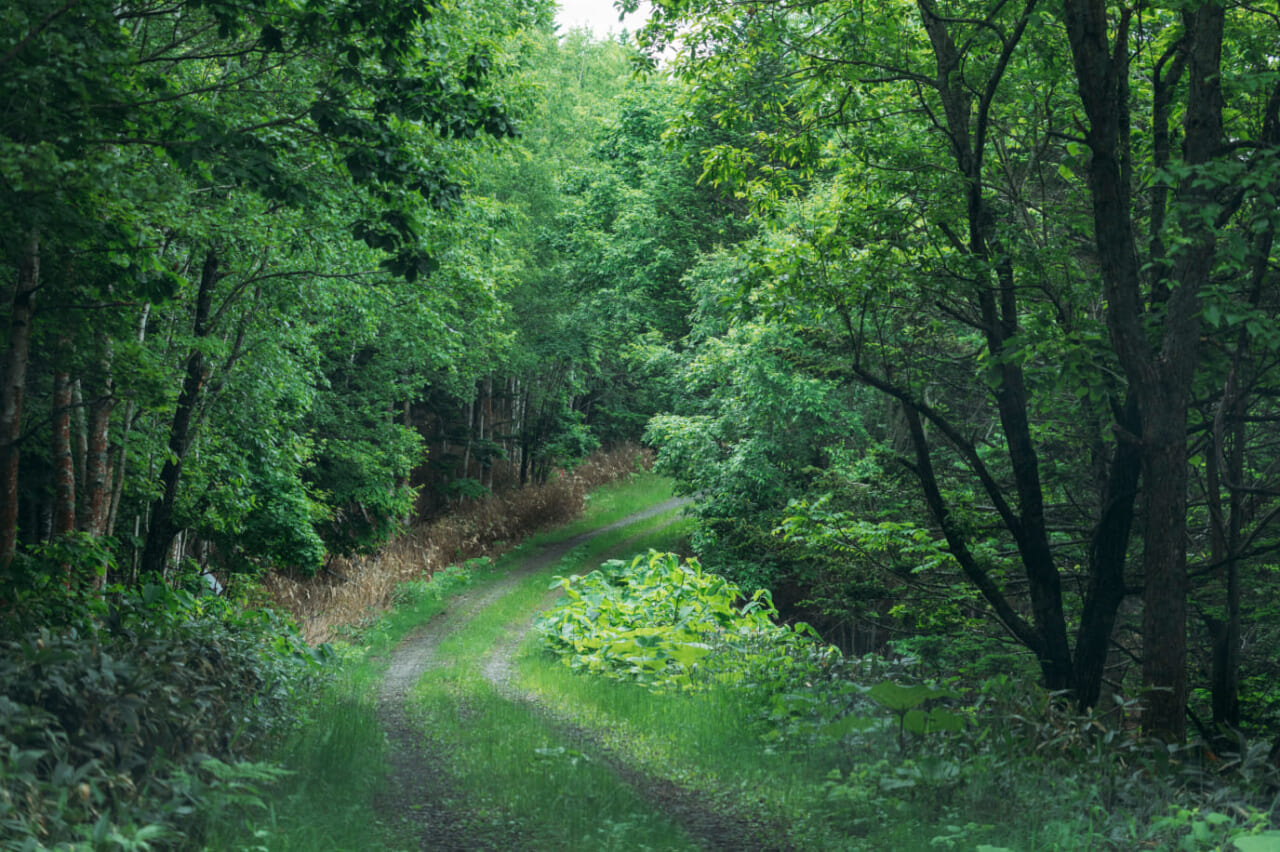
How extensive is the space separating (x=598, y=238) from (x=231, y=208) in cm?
1562

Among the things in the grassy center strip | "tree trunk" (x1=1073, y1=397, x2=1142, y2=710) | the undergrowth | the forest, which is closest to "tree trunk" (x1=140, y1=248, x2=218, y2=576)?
the forest

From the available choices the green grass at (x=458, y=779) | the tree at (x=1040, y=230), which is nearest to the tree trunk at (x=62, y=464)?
the green grass at (x=458, y=779)

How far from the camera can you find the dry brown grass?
16.6 metres

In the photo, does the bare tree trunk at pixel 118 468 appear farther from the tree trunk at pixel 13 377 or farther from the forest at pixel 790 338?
the tree trunk at pixel 13 377

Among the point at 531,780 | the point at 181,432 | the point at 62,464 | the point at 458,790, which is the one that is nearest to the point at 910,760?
the point at 531,780

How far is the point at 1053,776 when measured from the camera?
5.75 meters

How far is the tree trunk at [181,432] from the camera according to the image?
11367 millimetres

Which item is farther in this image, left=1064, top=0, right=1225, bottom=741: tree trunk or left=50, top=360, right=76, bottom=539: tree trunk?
left=50, top=360, right=76, bottom=539: tree trunk

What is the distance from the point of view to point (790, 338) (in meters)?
15.8

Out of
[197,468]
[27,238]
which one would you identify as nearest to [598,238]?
[197,468]

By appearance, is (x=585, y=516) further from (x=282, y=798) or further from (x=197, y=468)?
(x=282, y=798)

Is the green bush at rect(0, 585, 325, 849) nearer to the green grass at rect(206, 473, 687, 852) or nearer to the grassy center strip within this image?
the green grass at rect(206, 473, 687, 852)

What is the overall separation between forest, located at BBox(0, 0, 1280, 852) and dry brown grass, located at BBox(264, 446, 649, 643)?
58.8 inches

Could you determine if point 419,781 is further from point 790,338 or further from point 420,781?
point 790,338
